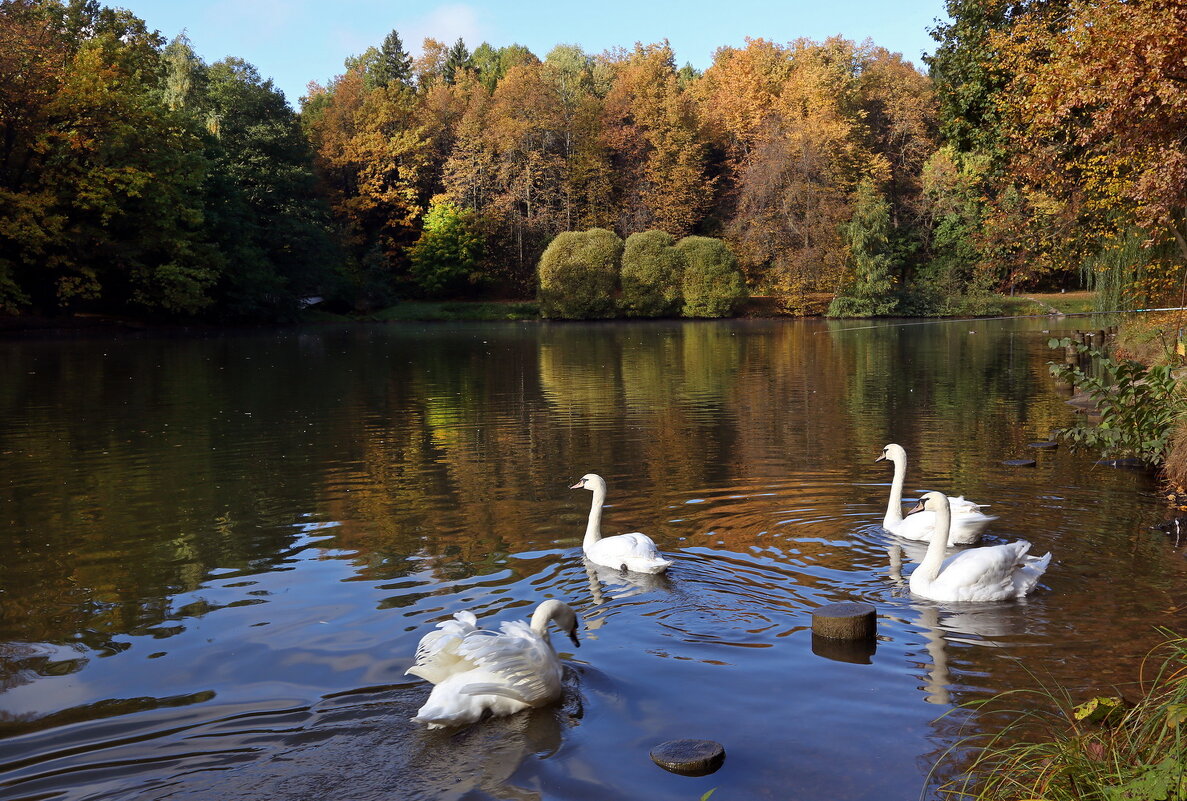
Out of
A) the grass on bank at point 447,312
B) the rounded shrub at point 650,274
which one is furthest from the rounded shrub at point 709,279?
the grass on bank at point 447,312

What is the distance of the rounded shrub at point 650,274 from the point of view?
62.8 meters

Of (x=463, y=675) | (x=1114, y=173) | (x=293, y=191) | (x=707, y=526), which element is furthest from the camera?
(x=293, y=191)

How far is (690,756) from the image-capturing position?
527cm

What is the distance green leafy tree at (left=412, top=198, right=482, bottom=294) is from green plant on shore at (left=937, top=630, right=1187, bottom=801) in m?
64.2

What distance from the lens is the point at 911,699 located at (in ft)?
20.1

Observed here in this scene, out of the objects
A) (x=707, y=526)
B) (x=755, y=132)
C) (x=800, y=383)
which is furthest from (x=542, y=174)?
(x=707, y=526)

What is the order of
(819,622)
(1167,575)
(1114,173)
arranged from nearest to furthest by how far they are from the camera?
1. (819,622)
2. (1167,575)
3. (1114,173)

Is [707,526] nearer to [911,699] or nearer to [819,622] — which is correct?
[819,622]

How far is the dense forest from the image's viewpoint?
42781mm

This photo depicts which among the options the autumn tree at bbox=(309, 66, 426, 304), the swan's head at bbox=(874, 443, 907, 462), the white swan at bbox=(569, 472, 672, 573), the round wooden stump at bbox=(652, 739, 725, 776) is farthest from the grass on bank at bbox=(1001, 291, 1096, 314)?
the round wooden stump at bbox=(652, 739, 725, 776)

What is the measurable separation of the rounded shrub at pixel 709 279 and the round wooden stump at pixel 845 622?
56.3m

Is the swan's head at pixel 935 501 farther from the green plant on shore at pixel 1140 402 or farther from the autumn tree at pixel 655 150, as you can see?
the autumn tree at pixel 655 150

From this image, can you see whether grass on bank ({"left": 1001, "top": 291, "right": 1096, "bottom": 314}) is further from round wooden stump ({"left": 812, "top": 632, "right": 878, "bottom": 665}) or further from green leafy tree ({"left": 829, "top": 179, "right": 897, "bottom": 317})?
round wooden stump ({"left": 812, "top": 632, "right": 878, "bottom": 665})

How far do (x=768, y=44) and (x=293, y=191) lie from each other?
1519 inches
